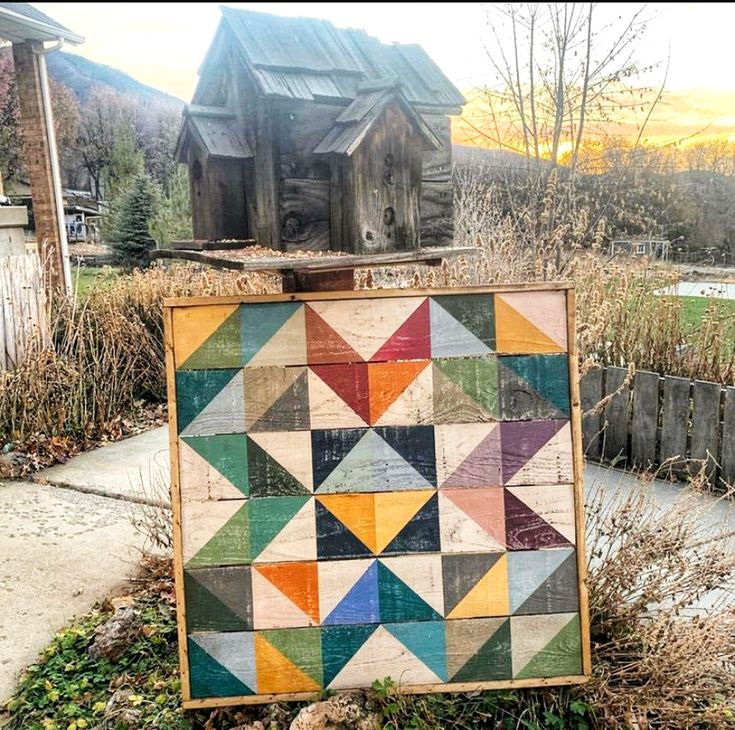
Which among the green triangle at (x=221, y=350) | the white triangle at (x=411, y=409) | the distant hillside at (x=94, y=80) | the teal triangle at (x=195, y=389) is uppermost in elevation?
the distant hillside at (x=94, y=80)

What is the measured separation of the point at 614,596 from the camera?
89.6 inches

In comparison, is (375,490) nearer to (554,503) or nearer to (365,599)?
→ (365,599)

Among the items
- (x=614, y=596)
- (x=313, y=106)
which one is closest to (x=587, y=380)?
(x=614, y=596)

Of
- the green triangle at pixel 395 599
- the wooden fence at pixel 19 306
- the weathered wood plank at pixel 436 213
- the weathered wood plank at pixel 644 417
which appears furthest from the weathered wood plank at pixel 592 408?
Result: the wooden fence at pixel 19 306

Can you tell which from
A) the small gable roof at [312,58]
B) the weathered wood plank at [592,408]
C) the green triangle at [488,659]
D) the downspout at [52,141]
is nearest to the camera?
the small gable roof at [312,58]

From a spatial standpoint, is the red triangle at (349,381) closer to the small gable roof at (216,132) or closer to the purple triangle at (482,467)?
the purple triangle at (482,467)

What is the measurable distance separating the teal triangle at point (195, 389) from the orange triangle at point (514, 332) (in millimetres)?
673

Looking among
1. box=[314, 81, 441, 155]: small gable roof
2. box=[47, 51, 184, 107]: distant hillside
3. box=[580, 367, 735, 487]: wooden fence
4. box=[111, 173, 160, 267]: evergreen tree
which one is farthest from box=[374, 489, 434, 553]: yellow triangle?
box=[111, 173, 160, 267]: evergreen tree

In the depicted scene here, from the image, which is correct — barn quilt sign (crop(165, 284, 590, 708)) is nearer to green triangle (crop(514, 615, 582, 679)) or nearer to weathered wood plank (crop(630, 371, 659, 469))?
green triangle (crop(514, 615, 582, 679))

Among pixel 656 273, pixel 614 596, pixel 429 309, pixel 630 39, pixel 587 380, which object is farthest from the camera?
pixel 630 39

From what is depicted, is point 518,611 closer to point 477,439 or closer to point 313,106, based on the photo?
point 477,439

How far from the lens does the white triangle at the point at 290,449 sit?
6.15 ft

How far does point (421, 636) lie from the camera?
6.28 feet

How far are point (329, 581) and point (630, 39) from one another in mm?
7045
